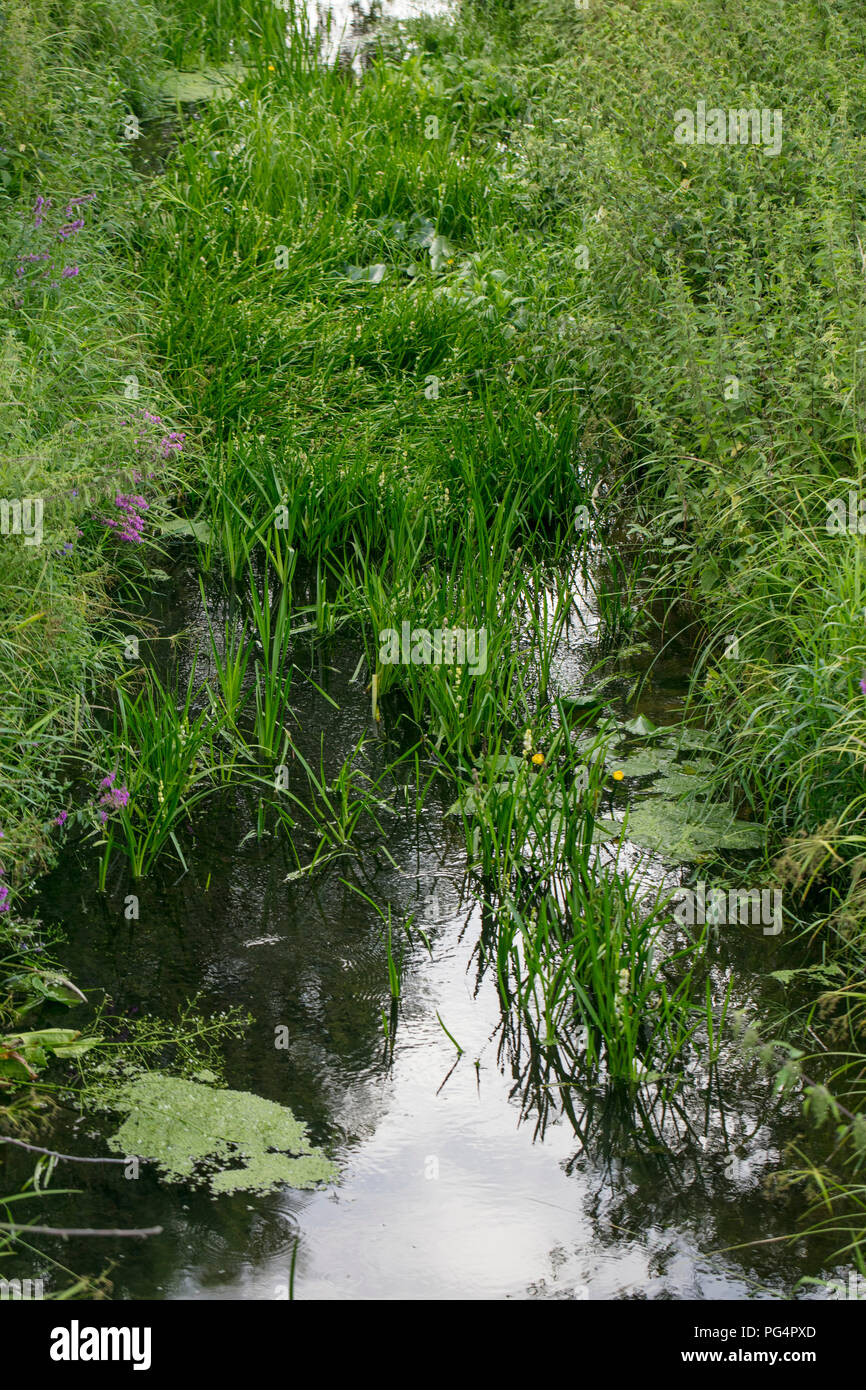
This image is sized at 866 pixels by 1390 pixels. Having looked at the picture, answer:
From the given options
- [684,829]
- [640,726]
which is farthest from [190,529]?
[684,829]

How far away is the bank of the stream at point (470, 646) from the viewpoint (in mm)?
3150

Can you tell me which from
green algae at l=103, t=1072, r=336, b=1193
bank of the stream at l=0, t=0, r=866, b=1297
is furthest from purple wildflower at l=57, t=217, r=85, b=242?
green algae at l=103, t=1072, r=336, b=1193

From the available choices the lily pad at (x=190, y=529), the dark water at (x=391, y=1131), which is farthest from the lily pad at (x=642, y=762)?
the lily pad at (x=190, y=529)

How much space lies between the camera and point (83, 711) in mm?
4395

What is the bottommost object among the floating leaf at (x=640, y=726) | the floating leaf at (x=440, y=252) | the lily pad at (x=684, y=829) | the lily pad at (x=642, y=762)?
the lily pad at (x=684, y=829)

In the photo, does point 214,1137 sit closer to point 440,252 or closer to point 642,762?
point 642,762

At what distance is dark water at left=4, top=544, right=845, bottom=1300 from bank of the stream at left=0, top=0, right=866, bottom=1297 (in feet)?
0.04

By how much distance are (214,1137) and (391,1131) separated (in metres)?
0.42

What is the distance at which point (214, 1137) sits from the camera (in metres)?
3.06

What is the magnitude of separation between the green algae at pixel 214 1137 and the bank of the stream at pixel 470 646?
2.3 inches

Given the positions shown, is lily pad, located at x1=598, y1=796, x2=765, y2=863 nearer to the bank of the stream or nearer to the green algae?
the bank of the stream

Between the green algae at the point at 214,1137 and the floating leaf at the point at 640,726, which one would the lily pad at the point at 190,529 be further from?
the green algae at the point at 214,1137

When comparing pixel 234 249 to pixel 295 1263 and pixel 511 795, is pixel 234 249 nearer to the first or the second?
pixel 511 795

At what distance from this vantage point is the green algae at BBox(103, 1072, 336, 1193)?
9.79ft
